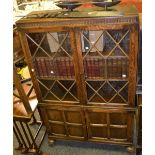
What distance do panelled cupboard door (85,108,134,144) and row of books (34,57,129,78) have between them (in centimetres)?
40

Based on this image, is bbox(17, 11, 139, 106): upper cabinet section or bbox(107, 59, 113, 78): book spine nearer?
bbox(17, 11, 139, 106): upper cabinet section

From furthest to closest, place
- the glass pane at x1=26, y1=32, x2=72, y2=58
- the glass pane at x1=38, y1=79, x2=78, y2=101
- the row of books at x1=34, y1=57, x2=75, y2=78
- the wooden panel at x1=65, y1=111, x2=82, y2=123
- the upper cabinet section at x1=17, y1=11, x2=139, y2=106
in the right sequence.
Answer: the wooden panel at x1=65, y1=111, x2=82, y2=123 → the glass pane at x1=38, y1=79, x2=78, y2=101 → the row of books at x1=34, y1=57, x2=75, y2=78 → the glass pane at x1=26, y1=32, x2=72, y2=58 → the upper cabinet section at x1=17, y1=11, x2=139, y2=106

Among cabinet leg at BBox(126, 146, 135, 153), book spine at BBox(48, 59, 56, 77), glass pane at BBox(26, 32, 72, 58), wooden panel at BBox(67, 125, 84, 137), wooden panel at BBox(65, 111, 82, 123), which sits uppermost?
glass pane at BBox(26, 32, 72, 58)

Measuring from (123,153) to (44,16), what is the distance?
66.7 inches

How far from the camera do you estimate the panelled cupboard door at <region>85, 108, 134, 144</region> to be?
202cm

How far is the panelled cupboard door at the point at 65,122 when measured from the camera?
83.6 inches

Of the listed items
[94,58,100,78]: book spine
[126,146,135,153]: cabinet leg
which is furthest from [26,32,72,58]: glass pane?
[126,146,135,153]: cabinet leg

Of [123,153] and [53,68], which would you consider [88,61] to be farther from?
[123,153]

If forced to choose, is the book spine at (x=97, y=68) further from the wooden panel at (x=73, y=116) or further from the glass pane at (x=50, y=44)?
the wooden panel at (x=73, y=116)

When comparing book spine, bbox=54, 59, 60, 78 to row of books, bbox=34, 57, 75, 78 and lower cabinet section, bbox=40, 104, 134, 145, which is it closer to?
row of books, bbox=34, 57, 75, 78

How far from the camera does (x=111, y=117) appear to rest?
206cm

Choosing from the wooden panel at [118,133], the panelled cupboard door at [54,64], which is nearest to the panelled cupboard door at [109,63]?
the panelled cupboard door at [54,64]

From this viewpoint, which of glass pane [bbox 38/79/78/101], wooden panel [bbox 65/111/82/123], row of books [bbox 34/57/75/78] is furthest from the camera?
wooden panel [bbox 65/111/82/123]
